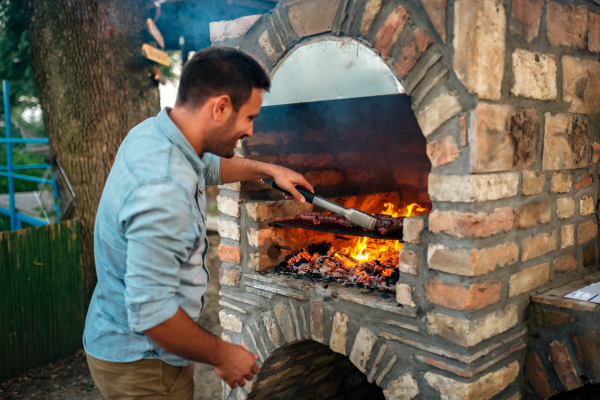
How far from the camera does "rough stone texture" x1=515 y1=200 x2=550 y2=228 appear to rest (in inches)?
88.0

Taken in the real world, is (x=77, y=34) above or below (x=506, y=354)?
above

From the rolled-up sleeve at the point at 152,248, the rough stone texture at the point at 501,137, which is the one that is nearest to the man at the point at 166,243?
the rolled-up sleeve at the point at 152,248

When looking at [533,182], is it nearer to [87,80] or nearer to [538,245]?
[538,245]

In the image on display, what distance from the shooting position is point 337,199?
3.53 metres

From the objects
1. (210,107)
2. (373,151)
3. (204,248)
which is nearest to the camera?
(210,107)

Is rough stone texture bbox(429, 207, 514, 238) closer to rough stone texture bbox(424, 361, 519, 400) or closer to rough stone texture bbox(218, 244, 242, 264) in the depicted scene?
rough stone texture bbox(424, 361, 519, 400)

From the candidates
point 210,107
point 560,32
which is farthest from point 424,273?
point 560,32

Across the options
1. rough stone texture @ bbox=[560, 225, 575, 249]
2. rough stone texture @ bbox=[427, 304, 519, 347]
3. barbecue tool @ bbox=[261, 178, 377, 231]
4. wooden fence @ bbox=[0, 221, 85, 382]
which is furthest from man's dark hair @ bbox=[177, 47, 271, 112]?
wooden fence @ bbox=[0, 221, 85, 382]

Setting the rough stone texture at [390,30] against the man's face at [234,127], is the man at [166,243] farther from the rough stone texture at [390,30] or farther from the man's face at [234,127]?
the rough stone texture at [390,30]

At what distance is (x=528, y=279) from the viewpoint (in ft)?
7.73

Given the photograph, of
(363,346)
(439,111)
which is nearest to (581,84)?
(439,111)

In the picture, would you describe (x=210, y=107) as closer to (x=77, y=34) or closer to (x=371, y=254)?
(x=371, y=254)

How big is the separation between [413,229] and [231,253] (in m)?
1.46

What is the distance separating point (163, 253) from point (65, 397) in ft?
12.6
